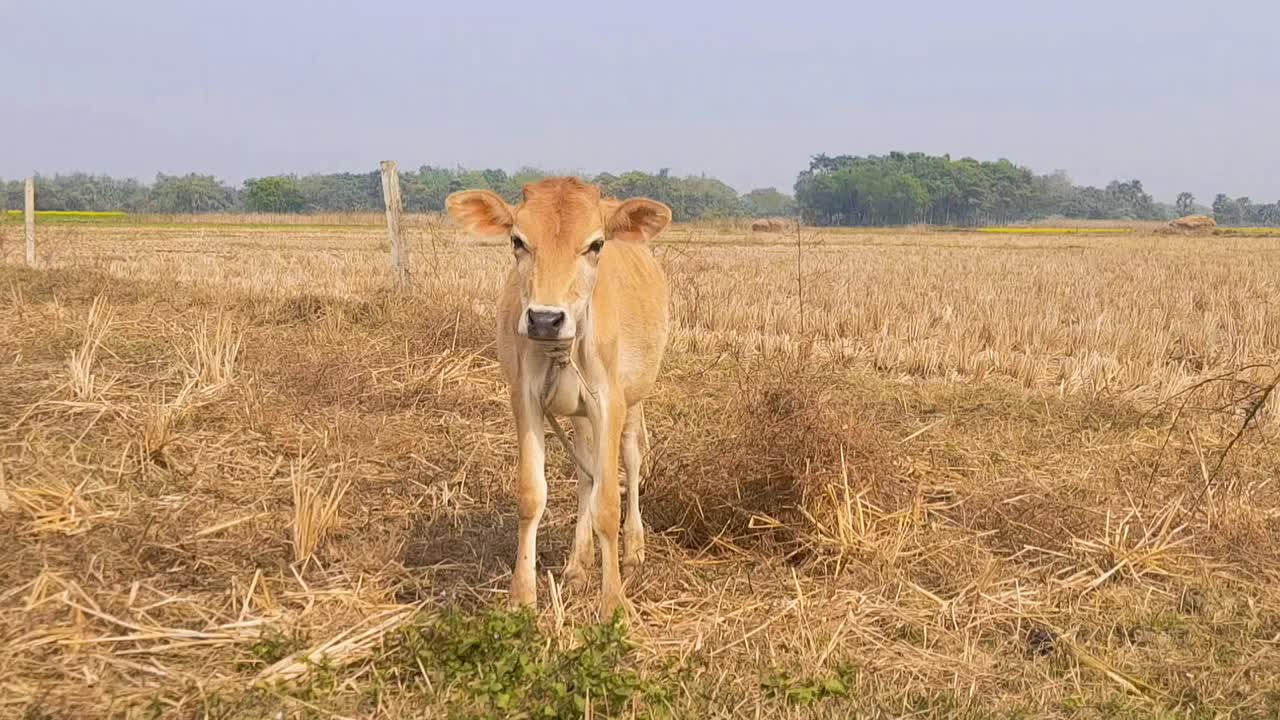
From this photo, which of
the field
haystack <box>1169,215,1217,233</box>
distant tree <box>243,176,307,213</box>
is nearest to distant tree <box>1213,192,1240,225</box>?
haystack <box>1169,215,1217,233</box>

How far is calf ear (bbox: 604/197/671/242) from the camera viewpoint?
541cm

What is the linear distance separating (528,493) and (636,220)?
1539mm

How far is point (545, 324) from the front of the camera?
4.55 meters

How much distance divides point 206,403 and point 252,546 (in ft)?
8.50

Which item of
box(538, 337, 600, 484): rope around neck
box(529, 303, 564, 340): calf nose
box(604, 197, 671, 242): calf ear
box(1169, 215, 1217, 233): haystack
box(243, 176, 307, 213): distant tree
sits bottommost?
box(538, 337, 600, 484): rope around neck

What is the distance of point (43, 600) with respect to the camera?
4.57 metres

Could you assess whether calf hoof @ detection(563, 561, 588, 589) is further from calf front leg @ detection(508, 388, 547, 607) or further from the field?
calf front leg @ detection(508, 388, 547, 607)

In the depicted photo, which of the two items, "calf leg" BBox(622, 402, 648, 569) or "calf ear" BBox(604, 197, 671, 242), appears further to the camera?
"calf leg" BBox(622, 402, 648, 569)

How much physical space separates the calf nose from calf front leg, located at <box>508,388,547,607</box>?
881 millimetres

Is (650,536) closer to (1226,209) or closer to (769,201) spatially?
(769,201)

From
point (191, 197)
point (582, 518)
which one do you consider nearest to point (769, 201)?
point (582, 518)

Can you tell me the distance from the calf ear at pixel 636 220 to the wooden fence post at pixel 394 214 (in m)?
8.57

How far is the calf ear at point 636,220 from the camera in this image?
5.41m

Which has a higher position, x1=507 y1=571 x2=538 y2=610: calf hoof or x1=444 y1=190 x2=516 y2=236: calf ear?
x1=444 y1=190 x2=516 y2=236: calf ear
